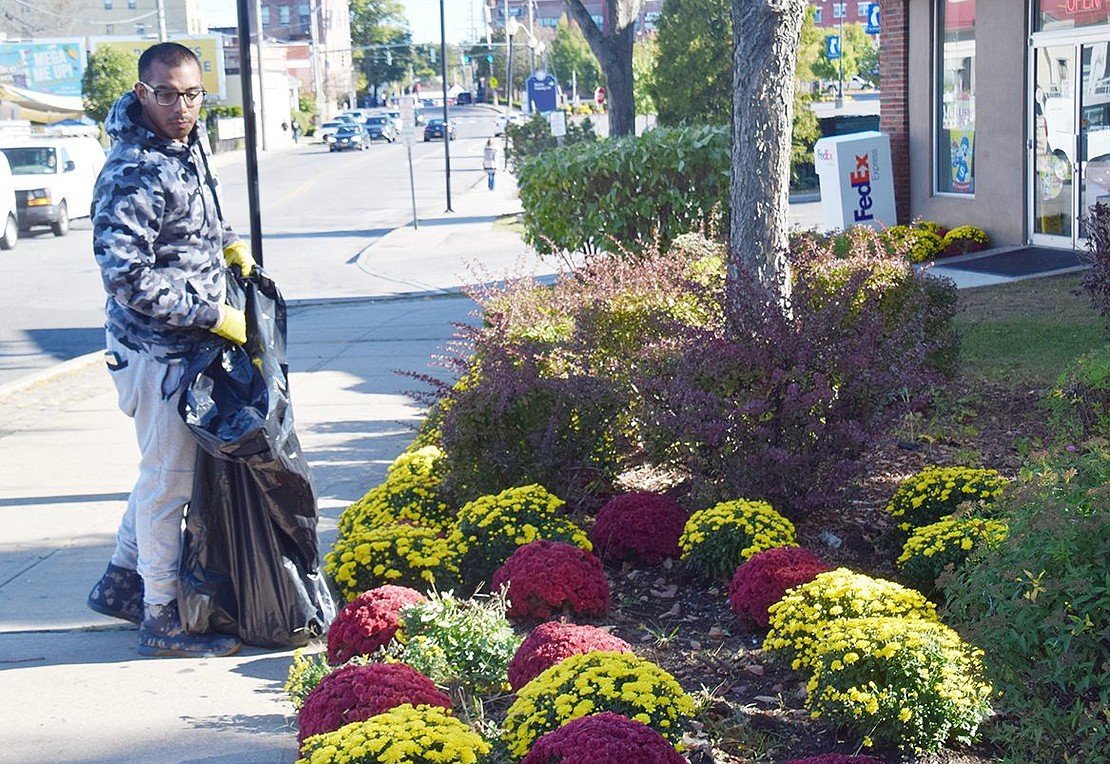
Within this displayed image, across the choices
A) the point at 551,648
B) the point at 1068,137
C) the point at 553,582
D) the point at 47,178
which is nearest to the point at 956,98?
Result: the point at 1068,137

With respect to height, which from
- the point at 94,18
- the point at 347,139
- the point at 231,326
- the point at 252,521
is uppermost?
the point at 94,18

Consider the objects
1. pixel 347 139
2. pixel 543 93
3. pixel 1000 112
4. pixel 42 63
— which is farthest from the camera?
pixel 42 63

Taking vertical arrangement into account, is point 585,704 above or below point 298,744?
above

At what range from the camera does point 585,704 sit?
3.16m

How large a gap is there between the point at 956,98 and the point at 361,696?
1419cm

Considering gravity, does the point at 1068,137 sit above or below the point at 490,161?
below

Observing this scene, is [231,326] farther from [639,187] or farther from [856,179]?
[856,179]

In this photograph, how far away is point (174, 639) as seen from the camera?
14.6 feet

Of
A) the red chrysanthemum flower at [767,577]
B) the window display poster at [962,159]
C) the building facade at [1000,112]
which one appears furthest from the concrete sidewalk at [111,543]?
the window display poster at [962,159]

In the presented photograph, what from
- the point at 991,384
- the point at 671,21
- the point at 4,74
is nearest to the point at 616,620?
the point at 991,384

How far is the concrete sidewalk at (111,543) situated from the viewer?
12.6 feet

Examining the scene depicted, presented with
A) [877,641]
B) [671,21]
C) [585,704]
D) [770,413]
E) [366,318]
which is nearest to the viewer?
[585,704]

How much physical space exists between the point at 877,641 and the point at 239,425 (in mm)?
2115

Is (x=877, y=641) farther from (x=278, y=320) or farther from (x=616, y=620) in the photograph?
(x=278, y=320)
